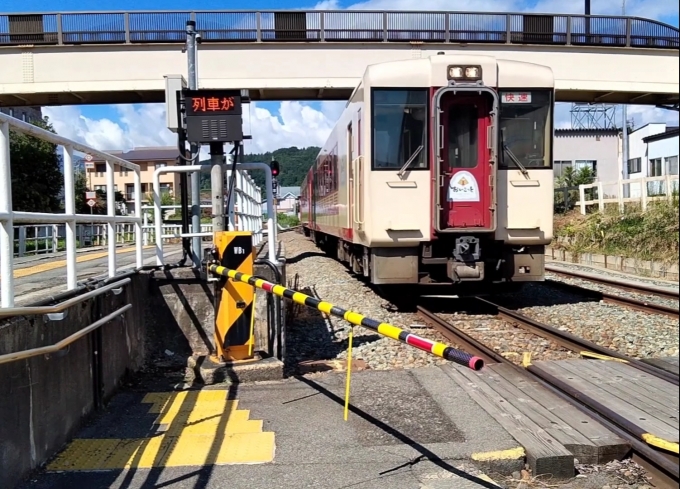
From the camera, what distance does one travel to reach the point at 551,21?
18531 mm

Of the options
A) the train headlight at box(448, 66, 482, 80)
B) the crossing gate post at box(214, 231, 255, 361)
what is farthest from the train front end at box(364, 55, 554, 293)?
the crossing gate post at box(214, 231, 255, 361)

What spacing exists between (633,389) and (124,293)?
4353mm

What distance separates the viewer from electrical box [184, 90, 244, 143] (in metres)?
6.03

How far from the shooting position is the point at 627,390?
4.81 metres

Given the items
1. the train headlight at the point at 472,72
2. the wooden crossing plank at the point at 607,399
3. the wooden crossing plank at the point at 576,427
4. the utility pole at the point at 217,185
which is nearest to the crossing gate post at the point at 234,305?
the utility pole at the point at 217,185

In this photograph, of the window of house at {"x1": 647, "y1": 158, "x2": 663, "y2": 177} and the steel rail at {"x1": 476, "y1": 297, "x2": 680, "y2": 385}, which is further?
the steel rail at {"x1": 476, "y1": 297, "x2": 680, "y2": 385}

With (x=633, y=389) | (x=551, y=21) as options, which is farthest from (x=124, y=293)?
(x=551, y=21)

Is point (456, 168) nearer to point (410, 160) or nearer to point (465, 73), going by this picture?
point (410, 160)

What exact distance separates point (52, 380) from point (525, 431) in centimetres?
304

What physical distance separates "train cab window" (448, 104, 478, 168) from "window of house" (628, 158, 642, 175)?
22.8 ft

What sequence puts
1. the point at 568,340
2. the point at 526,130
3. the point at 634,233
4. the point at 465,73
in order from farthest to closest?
the point at 526,130 → the point at 465,73 → the point at 568,340 → the point at 634,233

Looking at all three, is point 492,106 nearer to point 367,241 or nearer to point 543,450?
point 367,241

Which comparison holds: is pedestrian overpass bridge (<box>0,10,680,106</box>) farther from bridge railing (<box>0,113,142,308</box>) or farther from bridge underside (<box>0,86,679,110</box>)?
bridge railing (<box>0,113,142,308</box>)

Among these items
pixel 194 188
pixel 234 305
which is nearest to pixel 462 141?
pixel 194 188
